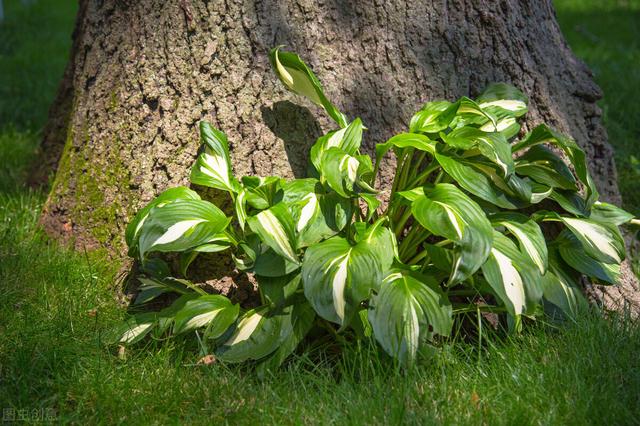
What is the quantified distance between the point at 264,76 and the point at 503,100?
95 centimetres

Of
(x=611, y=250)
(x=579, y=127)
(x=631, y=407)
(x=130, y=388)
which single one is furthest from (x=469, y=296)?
(x=130, y=388)

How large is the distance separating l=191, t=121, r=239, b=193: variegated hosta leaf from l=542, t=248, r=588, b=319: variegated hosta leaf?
3.92 ft

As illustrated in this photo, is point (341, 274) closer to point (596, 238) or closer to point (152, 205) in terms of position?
point (152, 205)

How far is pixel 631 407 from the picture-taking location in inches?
88.0

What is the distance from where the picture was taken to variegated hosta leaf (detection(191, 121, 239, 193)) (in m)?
2.69

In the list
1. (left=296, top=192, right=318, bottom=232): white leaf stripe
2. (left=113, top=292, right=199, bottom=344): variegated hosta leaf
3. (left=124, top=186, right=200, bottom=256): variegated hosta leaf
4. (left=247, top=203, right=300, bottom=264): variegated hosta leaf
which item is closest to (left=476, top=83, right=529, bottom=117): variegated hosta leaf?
(left=296, top=192, right=318, bottom=232): white leaf stripe

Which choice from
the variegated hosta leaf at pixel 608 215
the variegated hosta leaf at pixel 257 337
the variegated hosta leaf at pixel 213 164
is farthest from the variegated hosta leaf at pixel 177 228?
the variegated hosta leaf at pixel 608 215

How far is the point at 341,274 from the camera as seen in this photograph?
238 centimetres

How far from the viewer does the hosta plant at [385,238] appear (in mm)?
2385


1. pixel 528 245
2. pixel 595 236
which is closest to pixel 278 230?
pixel 528 245

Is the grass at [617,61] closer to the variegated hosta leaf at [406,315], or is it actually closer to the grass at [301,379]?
the grass at [301,379]

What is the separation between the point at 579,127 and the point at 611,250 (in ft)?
2.76

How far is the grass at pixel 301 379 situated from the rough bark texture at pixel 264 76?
49cm

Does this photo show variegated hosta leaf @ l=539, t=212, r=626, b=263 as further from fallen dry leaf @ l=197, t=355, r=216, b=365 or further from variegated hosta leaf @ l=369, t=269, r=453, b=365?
fallen dry leaf @ l=197, t=355, r=216, b=365
